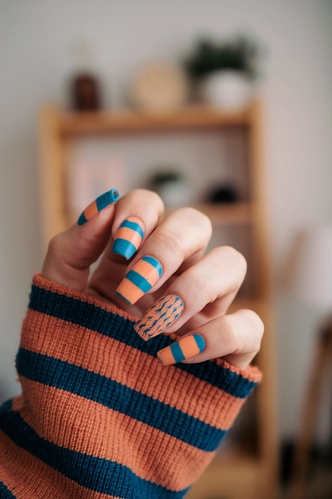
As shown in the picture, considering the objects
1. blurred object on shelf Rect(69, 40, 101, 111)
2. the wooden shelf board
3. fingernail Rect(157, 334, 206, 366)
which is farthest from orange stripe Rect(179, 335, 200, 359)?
blurred object on shelf Rect(69, 40, 101, 111)

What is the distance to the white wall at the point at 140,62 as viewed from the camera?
1.72 m

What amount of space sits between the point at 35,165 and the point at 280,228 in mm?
1207

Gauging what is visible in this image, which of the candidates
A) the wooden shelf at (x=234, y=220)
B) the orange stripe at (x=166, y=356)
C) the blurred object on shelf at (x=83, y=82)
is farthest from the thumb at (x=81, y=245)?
the blurred object on shelf at (x=83, y=82)

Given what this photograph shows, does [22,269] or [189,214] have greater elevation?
[189,214]

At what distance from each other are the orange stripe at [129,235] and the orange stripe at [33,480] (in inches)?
8.0

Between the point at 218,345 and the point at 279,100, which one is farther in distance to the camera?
the point at 279,100

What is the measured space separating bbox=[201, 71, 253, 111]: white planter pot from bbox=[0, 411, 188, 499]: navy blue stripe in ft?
4.71

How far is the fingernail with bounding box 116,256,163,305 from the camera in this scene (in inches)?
11.3

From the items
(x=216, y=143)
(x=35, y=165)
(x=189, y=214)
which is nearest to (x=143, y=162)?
(x=216, y=143)

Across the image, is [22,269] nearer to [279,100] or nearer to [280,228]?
[280,228]

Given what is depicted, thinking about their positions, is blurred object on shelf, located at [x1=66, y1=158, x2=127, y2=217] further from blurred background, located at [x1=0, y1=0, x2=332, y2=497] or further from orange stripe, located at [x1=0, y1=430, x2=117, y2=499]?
orange stripe, located at [x1=0, y1=430, x2=117, y2=499]

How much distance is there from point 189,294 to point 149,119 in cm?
135

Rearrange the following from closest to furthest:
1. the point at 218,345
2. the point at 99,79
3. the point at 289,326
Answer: the point at 218,345 → the point at 99,79 → the point at 289,326

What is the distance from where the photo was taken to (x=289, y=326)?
1820mm
